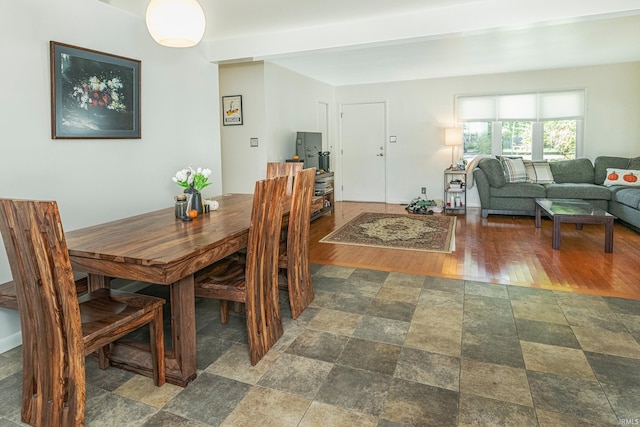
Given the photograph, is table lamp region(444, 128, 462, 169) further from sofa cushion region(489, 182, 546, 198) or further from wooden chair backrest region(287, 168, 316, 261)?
wooden chair backrest region(287, 168, 316, 261)

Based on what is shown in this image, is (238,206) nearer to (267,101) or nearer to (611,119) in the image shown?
(267,101)

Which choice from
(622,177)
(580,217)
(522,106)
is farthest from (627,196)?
(522,106)

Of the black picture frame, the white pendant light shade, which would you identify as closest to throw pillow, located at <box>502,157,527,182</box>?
the black picture frame

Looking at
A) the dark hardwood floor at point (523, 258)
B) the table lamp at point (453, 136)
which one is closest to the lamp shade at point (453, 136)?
the table lamp at point (453, 136)

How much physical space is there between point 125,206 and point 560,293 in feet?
10.9

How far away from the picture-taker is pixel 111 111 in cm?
289

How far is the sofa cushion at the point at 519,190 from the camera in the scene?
5836 millimetres

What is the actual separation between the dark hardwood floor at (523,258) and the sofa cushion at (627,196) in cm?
34

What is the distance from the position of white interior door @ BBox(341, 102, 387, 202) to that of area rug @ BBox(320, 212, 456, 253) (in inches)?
61.5

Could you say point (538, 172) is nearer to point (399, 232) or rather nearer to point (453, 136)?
point (453, 136)

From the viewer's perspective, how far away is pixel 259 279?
2.16 metres

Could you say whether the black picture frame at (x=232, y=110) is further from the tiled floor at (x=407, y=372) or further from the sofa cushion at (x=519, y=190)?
the sofa cushion at (x=519, y=190)

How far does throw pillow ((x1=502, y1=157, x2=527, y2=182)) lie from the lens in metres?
6.09

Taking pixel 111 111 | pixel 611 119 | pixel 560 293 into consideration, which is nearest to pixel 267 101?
pixel 111 111
